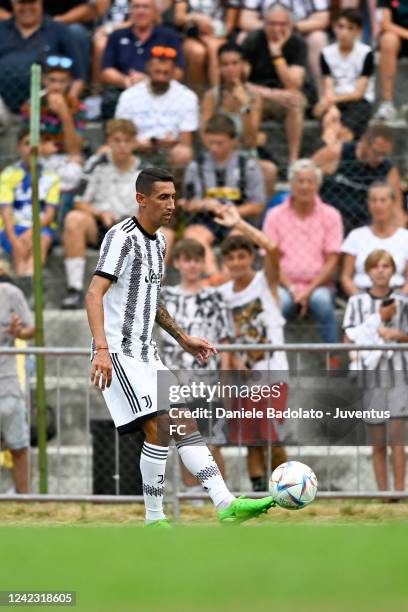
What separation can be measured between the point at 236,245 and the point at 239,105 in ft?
7.94

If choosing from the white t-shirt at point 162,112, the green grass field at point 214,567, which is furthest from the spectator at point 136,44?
the green grass field at point 214,567

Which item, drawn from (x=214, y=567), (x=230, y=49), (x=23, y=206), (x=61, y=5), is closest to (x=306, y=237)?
(x=230, y=49)

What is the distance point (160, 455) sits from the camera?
857cm

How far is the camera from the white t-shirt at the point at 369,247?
1234 cm

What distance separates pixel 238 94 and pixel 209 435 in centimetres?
432

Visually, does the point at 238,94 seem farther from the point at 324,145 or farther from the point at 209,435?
the point at 209,435

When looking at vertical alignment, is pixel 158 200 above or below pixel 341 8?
below

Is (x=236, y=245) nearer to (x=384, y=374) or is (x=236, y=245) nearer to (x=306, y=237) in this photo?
(x=306, y=237)

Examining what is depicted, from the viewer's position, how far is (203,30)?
1524 cm

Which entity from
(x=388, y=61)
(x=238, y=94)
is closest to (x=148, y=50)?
(x=238, y=94)

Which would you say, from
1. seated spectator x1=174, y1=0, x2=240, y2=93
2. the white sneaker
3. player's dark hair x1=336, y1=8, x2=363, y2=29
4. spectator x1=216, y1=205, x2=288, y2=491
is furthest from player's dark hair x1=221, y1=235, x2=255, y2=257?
player's dark hair x1=336, y1=8, x2=363, y2=29

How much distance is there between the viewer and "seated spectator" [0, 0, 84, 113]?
1471 centimetres

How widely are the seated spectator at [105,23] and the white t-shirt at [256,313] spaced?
418cm

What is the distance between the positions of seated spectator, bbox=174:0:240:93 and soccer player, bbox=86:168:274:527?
5.87 metres
